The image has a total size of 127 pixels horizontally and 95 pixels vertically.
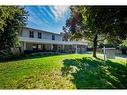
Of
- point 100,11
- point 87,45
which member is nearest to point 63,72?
point 87,45

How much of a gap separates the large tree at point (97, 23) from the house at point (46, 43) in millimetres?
294

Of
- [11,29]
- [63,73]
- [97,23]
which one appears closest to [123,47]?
[97,23]

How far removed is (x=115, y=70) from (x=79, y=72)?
0.95 meters

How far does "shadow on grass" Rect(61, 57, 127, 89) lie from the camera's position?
624cm

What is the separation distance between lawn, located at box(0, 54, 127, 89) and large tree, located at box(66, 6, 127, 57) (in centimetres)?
50

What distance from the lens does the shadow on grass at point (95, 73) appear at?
6.24 metres

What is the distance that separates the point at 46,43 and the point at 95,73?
1.95 metres

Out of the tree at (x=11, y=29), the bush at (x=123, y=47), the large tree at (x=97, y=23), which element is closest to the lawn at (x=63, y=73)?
the bush at (x=123, y=47)

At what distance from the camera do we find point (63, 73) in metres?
6.57

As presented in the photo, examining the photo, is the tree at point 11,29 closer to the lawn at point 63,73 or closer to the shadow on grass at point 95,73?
the lawn at point 63,73

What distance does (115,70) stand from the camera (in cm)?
675

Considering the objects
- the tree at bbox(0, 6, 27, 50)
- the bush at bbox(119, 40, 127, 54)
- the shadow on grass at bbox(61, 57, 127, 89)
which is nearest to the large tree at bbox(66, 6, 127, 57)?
the bush at bbox(119, 40, 127, 54)

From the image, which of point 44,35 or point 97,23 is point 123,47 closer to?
point 97,23
